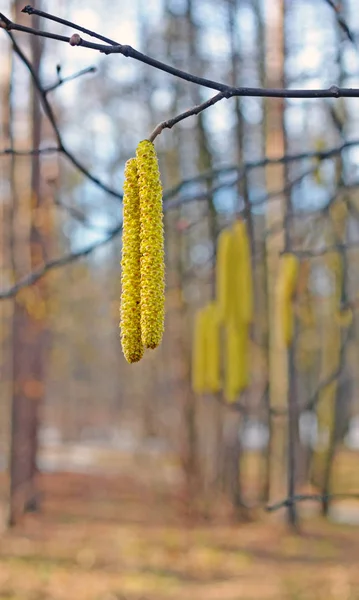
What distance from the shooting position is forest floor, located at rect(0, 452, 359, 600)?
7488 millimetres

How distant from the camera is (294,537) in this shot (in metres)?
9.57

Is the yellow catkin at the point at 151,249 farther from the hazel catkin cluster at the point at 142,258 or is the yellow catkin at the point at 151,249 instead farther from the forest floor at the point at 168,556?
the forest floor at the point at 168,556

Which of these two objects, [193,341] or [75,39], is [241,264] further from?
[193,341]

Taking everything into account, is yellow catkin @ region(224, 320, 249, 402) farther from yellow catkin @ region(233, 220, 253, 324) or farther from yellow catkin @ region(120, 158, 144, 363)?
yellow catkin @ region(120, 158, 144, 363)

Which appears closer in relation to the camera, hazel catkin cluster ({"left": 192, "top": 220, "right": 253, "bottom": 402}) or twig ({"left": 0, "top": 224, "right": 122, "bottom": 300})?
twig ({"left": 0, "top": 224, "right": 122, "bottom": 300})

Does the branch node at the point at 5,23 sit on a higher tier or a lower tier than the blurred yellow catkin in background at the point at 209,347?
higher

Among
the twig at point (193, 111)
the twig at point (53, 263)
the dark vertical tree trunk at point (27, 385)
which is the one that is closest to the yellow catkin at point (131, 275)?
the twig at point (193, 111)

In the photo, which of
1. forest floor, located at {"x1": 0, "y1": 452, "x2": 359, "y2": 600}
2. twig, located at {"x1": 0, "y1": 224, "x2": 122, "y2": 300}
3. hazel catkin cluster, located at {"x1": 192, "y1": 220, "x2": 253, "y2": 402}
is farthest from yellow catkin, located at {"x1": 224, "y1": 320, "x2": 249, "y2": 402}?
forest floor, located at {"x1": 0, "y1": 452, "x2": 359, "y2": 600}

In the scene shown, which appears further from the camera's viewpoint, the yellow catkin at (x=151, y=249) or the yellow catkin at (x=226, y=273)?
the yellow catkin at (x=226, y=273)

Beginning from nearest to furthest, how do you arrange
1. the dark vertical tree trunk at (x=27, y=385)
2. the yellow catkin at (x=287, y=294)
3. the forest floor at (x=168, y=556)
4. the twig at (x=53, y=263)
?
the twig at (x=53, y=263), the yellow catkin at (x=287, y=294), the forest floor at (x=168, y=556), the dark vertical tree trunk at (x=27, y=385)

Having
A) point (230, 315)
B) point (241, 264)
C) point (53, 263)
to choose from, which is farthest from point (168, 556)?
point (53, 263)

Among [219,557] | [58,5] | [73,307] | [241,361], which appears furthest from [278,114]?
[73,307]

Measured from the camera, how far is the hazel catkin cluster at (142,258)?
1391 millimetres

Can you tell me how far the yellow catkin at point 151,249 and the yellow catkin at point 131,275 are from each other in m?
0.04
